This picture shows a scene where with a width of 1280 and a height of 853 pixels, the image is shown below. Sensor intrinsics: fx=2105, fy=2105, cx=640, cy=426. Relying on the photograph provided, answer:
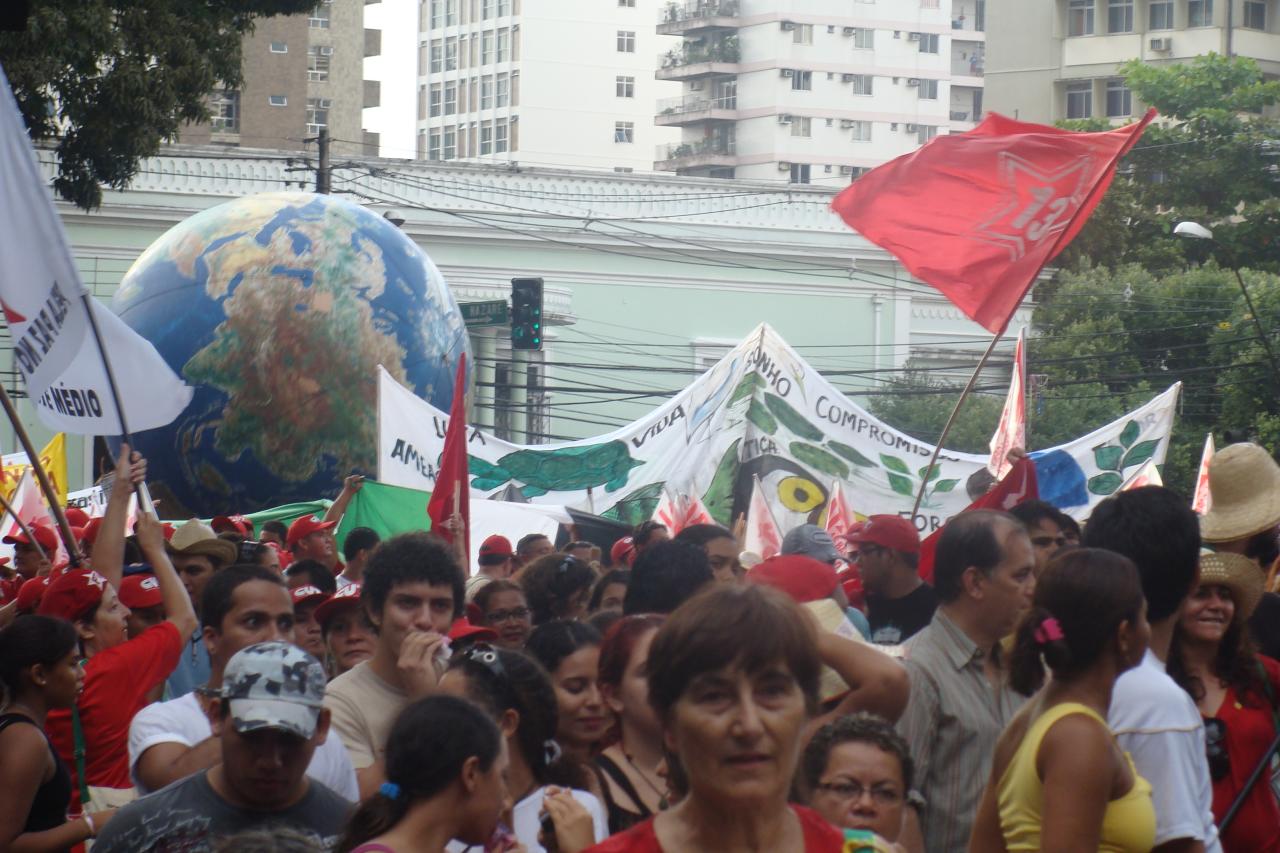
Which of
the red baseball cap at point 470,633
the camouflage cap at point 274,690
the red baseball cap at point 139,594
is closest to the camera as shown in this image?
the camouflage cap at point 274,690

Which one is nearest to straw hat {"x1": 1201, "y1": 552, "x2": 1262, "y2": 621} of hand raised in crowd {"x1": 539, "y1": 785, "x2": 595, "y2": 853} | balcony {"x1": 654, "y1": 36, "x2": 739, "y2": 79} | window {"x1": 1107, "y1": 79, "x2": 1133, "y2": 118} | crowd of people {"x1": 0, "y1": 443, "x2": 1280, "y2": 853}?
crowd of people {"x1": 0, "y1": 443, "x2": 1280, "y2": 853}

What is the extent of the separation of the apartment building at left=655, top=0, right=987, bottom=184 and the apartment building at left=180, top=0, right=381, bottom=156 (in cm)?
1365

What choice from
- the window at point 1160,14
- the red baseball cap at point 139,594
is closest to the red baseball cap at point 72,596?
the red baseball cap at point 139,594

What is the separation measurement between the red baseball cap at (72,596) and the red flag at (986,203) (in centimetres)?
452

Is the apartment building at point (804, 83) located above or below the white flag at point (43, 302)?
above

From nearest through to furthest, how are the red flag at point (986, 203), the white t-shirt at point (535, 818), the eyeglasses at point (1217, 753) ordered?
the white t-shirt at point (535, 818) → the eyeglasses at point (1217, 753) → the red flag at point (986, 203)

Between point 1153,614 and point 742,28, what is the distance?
83.8m

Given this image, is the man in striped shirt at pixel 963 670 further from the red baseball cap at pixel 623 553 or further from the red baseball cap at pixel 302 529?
the red baseball cap at pixel 623 553

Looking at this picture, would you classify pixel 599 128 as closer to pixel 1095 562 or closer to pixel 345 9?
pixel 345 9

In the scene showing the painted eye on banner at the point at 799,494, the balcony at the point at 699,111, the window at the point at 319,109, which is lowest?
the painted eye on banner at the point at 799,494

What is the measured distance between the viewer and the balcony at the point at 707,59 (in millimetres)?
86250

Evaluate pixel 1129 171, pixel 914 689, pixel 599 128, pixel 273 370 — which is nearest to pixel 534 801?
pixel 914 689

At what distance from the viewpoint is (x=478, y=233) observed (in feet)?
121

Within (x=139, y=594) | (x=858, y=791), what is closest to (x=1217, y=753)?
(x=858, y=791)
